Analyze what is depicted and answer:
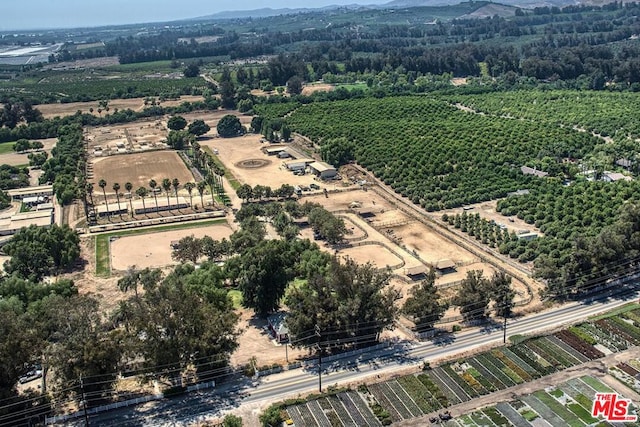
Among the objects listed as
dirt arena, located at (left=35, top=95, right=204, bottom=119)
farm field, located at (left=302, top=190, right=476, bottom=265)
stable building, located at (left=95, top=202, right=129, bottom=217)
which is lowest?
farm field, located at (left=302, top=190, right=476, bottom=265)

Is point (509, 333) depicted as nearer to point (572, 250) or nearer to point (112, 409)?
point (572, 250)

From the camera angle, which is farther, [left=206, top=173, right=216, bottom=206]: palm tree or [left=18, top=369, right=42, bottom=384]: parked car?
[left=206, top=173, right=216, bottom=206]: palm tree

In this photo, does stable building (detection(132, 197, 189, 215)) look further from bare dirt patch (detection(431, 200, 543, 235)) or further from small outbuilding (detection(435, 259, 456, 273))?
small outbuilding (detection(435, 259, 456, 273))

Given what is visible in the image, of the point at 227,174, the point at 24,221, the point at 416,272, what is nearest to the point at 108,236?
the point at 24,221

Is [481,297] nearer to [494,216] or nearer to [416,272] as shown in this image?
[416,272]

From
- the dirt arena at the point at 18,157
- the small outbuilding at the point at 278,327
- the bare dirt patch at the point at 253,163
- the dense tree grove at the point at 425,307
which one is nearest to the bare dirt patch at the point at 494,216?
the dense tree grove at the point at 425,307

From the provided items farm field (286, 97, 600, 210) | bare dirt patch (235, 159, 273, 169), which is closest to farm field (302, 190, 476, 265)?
farm field (286, 97, 600, 210)
